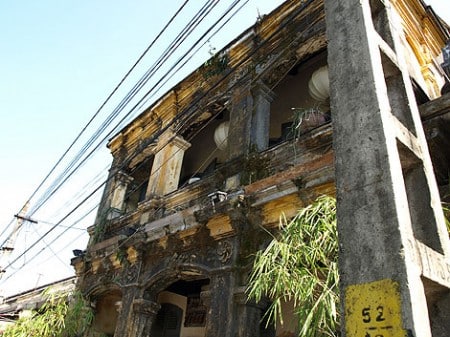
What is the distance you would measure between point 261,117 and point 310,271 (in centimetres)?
391

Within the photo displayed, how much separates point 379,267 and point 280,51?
19.3 feet

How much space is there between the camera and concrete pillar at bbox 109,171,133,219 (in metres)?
9.75

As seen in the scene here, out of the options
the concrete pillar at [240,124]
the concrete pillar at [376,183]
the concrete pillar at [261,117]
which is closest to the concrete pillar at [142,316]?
the concrete pillar at [240,124]

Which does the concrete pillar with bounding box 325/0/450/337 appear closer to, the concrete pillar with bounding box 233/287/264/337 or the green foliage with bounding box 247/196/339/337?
the green foliage with bounding box 247/196/339/337

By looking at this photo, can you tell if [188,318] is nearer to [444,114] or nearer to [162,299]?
[162,299]

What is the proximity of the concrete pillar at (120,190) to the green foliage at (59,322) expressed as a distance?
248 cm

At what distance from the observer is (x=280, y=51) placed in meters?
7.02

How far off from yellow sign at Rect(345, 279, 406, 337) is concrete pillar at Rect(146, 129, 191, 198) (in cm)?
651

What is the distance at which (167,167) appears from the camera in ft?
27.4

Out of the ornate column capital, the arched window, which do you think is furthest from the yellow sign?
the arched window

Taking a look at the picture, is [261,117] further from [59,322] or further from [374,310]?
[59,322]

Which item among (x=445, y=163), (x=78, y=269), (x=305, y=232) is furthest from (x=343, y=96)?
(x=78, y=269)

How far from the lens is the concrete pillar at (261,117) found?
663 cm

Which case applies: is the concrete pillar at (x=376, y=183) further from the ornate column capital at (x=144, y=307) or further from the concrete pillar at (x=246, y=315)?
the ornate column capital at (x=144, y=307)
